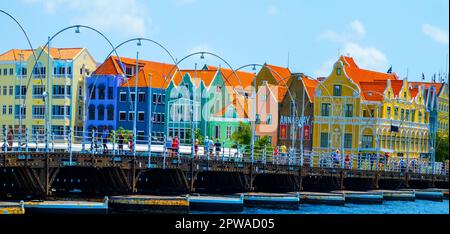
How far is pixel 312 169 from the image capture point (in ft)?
276

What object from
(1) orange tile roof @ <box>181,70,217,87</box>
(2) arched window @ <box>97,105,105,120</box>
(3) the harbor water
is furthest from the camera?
(2) arched window @ <box>97,105,105,120</box>

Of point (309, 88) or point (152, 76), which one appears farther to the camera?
point (152, 76)

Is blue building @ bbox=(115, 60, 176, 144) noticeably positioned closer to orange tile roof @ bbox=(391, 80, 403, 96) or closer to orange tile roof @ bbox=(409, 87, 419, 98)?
orange tile roof @ bbox=(391, 80, 403, 96)

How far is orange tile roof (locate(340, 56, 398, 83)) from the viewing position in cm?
13588

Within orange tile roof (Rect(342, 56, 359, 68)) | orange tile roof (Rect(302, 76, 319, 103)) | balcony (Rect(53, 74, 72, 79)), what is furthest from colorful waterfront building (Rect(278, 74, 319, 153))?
balcony (Rect(53, 74, 72, 79))

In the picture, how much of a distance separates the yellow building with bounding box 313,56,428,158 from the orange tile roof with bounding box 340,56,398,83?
178mm

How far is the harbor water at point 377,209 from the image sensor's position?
234 feet

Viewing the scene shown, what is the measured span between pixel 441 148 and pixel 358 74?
1454 cm

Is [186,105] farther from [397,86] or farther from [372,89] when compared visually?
[397,86]

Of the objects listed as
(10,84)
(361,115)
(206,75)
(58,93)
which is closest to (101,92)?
(58,93)

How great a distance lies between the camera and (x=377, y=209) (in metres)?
80.2
